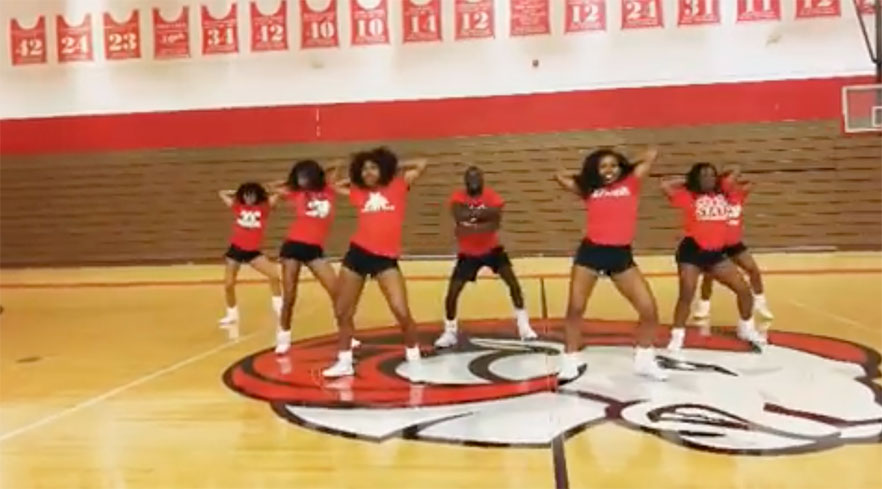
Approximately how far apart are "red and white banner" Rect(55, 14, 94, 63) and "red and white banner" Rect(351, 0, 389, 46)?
15.5ft

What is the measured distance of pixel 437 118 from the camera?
17.4m

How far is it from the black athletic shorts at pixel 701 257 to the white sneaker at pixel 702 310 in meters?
1.77

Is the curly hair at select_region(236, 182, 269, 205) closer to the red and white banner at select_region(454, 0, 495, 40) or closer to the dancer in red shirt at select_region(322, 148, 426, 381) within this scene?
the dancer in red shirt at select_region(322, 148, 426, 381)

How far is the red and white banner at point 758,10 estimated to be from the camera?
16.5m

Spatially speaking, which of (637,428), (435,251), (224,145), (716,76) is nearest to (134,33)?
(224,145)

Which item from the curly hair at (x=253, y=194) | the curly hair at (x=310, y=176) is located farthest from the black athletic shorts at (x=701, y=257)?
the curly hair at (x=253, y=194)

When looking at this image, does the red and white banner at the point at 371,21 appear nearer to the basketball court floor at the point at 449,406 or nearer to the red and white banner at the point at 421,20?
the red and white banner at the point at 421,20

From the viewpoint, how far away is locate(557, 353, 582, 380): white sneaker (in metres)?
7.89

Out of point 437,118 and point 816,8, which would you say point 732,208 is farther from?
point 437,118

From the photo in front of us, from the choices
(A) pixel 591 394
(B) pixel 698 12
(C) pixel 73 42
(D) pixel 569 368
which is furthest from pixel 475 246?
(C) pixel 73 42

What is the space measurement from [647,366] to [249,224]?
5.29 m

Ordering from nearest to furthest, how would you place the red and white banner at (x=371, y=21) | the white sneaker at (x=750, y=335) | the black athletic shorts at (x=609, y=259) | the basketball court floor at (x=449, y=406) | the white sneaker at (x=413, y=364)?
1. the basketball court floor at (x=449, y=406)
2. the black athletic shorts at (x=609, y=259)
3. the white sneaker at (x=413, y=364)
4. the white sneaker at (x=750, y=335)
5. the red and white banner at (x=371, y=21)

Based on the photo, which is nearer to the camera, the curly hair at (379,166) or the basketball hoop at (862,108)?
the curly hair at (379,166)

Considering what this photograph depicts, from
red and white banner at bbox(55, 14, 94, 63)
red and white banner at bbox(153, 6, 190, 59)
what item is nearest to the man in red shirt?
red and white banner at bbox(153, 6, 190, 59)
